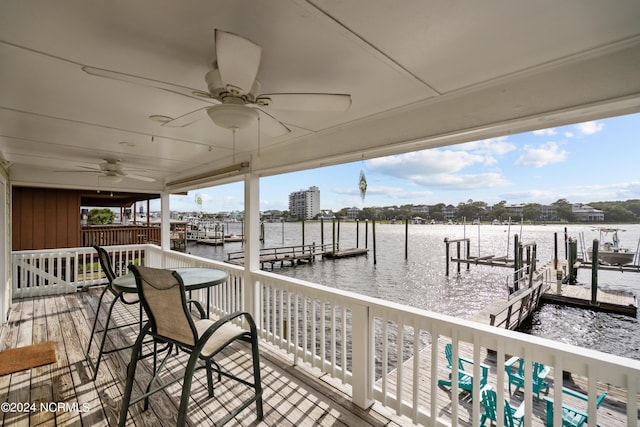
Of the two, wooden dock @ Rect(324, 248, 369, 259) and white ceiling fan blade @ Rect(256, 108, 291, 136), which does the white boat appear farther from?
white ceiling fan blade @ Rect(256, 108, 291, 136)

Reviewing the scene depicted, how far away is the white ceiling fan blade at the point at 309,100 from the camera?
1.47 m

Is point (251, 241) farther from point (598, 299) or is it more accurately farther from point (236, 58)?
point (598, 299)

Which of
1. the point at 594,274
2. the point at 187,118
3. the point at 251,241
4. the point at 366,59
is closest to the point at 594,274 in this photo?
the point at 594,274

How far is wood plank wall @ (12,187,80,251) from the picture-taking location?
6613mm

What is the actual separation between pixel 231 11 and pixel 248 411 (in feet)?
7.94

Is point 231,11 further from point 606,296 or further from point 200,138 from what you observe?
point 606,296

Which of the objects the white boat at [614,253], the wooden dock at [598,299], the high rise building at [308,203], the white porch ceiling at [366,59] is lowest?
the wooden dock at [598,299]

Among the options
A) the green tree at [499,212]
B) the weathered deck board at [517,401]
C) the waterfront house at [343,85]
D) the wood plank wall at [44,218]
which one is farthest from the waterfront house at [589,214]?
the wood plank wall at [44,218]

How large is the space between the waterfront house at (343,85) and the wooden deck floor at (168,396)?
34 millimetres

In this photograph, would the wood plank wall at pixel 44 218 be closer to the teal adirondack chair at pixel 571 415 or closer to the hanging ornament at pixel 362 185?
the hanging ornament at pixel 362 185

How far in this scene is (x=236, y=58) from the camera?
1.14m

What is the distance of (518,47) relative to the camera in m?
1.41

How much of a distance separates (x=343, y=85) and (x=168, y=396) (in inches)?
102

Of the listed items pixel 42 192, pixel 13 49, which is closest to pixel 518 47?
pixel 13 49
